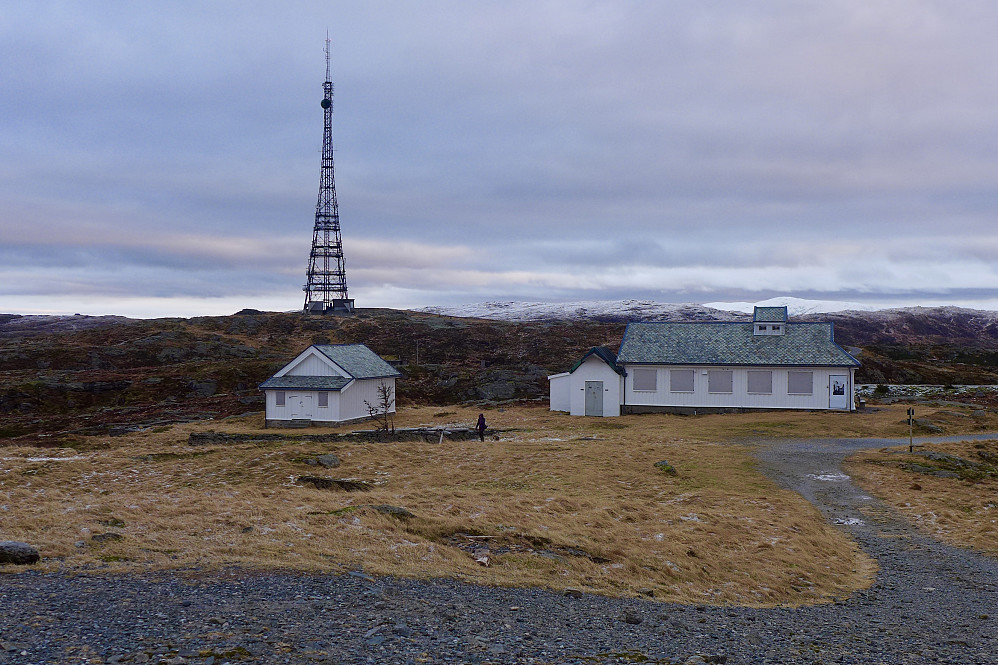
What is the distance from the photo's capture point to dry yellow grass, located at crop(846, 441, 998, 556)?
746 inches

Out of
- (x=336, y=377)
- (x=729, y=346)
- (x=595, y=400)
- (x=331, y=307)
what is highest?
(x=331, y=307)

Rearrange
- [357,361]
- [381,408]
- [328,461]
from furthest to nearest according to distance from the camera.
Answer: [381,408]
[357,361]
[328,461]

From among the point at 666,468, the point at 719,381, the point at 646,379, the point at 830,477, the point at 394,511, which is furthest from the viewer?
the point at 646,379

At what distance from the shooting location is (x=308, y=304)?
400 feet

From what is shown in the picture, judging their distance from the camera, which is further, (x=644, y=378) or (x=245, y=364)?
(x=245, y=364)

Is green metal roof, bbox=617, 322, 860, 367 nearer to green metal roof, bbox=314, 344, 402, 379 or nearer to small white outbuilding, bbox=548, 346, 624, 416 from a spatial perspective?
small white outbuilding, bbox=548, 346, 624, 416

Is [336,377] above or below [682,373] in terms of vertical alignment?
below

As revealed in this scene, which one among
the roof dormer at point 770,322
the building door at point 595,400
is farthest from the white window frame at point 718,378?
the building door at point 595,400

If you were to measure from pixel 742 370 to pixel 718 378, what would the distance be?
160 cm

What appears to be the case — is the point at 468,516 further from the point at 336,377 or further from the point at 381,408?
the point at 381,408

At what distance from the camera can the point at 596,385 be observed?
153 ft

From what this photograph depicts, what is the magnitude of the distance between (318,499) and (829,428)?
29115 millimetres

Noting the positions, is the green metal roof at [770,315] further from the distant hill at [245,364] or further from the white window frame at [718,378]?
the distant hill at [245,364]

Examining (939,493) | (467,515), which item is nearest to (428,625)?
(467,515)
